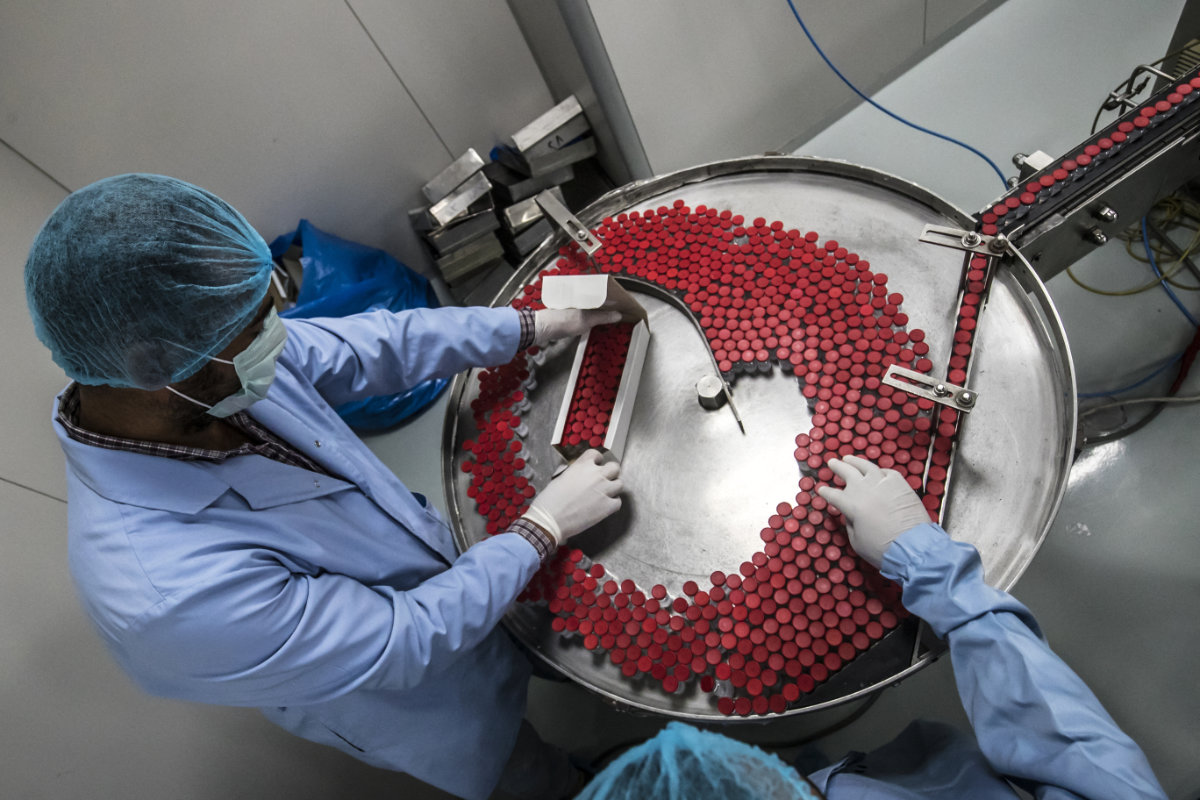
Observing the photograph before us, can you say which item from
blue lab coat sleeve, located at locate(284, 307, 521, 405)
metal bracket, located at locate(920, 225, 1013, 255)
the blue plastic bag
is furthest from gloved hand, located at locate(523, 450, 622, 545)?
the blue plastic bag

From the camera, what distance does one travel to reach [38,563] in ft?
3.93

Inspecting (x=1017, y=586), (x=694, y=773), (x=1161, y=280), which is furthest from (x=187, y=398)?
(x=1161, y=280)

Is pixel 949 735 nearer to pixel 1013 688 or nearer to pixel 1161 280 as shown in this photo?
pixel 1013 688

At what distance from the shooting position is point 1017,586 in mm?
1645

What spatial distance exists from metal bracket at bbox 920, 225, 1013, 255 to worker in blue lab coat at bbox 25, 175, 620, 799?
0.70m

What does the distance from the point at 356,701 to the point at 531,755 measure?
55 cm

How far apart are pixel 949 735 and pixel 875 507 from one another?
0.39 metres

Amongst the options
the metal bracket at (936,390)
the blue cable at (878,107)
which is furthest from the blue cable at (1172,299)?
the metal bracket at (936,390)

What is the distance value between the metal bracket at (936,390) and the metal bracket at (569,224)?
666 mm

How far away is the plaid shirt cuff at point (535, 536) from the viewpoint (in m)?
1.11

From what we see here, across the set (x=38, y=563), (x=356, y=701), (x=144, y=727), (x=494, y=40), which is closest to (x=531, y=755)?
(x=356, y=701)

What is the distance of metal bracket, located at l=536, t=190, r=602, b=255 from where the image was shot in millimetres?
1399

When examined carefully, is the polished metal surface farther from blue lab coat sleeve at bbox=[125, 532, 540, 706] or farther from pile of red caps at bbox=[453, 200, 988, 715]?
blue lab coat sleeve at bbox=[125, 532, 540, 706]

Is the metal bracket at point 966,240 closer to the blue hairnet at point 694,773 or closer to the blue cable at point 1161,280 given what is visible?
the blue hairnet at point 694,773
